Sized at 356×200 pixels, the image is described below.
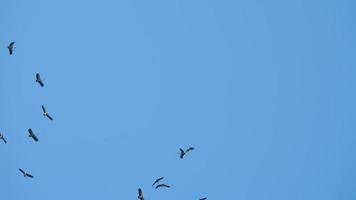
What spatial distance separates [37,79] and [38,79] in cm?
29

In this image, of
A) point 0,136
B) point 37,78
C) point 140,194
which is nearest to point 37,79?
point 37,78

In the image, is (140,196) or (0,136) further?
(0,136)

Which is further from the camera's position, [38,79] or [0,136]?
Answer: [0,136]

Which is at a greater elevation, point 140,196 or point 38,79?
point 38,79

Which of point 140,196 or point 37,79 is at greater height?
point 37,79

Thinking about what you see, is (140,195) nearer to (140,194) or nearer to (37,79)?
(140,194)

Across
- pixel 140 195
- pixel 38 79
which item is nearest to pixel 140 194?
pixel 140 195

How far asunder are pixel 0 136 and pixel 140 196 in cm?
1470

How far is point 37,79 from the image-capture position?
51562mm

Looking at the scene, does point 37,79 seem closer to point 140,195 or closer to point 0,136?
point 0,136

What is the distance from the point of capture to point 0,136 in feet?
179

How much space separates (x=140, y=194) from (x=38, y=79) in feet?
43.0

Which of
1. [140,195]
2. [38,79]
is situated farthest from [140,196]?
[38,79]

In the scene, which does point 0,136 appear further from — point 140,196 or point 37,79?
point 140,196
